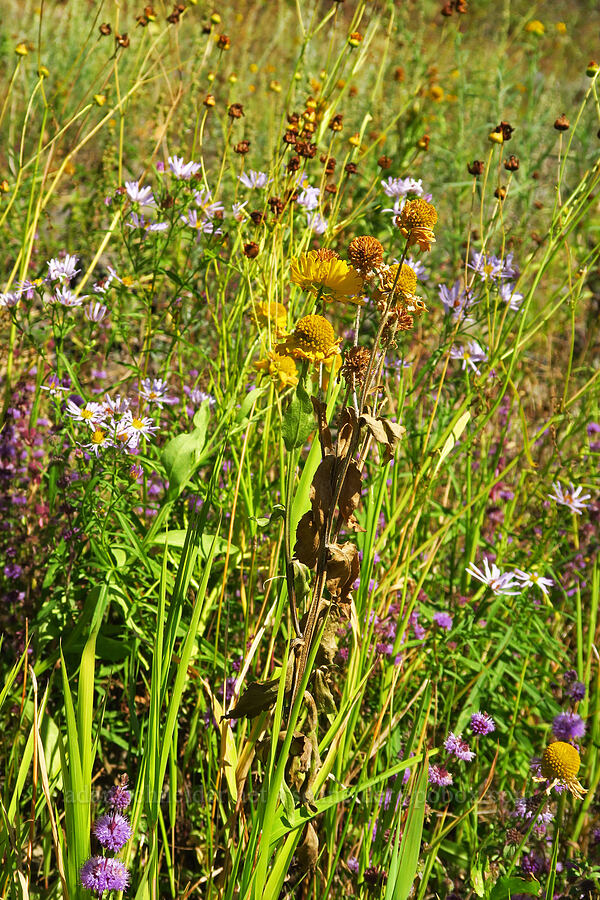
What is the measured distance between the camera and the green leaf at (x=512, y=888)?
1.07 meters

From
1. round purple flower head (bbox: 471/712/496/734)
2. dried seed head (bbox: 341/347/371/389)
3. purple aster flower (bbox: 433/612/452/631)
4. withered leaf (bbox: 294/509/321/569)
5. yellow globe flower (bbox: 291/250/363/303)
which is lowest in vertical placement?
round purple flower head (bbox: 471/712/496/734)

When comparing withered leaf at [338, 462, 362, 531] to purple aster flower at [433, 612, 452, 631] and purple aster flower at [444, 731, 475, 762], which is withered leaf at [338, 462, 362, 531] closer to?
purple aster flower at [444, 731, 475, 762]

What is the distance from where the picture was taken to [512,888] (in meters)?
1.10

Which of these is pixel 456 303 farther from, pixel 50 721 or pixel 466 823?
pixel 50 721

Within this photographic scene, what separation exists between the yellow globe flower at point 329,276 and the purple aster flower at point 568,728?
80cm

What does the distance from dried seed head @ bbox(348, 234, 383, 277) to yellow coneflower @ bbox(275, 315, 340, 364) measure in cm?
8

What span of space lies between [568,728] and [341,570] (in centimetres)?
57

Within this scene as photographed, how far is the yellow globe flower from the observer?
99 cm

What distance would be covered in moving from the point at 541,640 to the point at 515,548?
0.22 m

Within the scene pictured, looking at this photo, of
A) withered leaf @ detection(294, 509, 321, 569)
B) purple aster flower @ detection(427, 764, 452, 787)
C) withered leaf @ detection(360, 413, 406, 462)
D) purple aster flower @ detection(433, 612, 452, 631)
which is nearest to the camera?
withered leaf @ detection(360, 413, 406, 462)

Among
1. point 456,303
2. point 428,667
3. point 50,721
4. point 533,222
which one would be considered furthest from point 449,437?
point 533,222

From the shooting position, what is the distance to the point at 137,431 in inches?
55.1

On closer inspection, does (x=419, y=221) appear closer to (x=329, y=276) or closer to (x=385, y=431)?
(x=329, y=276)

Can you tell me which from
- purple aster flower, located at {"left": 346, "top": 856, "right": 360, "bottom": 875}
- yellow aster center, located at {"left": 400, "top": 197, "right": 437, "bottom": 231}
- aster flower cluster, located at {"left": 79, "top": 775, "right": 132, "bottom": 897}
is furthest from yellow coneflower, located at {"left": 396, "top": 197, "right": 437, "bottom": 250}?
purple aster flower, located at {"left": 346, "top": 856, "right": 360, "bottom": 875}
